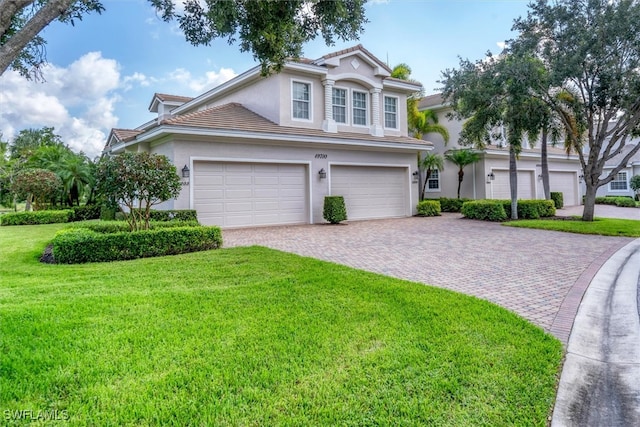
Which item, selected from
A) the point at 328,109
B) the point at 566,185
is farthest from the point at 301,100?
the point at 566,185

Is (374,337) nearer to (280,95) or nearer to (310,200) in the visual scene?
(310,200)

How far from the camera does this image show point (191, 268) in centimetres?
666

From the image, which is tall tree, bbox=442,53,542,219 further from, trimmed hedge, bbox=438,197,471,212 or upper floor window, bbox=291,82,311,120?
trimmed hedge, bbox=438,197,471,212

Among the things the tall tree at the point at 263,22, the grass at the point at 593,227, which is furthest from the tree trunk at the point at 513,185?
the tall tree at the point at 263,22

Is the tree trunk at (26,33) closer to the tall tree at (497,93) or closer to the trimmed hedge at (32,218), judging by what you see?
the tall tree at (497,93)

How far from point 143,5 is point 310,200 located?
9.29m

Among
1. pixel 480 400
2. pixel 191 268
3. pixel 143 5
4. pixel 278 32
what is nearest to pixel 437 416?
pixel 480 400

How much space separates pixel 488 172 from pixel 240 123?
14.8m

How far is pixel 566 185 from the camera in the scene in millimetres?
25422

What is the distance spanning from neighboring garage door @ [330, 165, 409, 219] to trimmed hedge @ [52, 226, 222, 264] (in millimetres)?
7952

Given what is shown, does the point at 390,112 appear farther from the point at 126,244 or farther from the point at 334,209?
the point at 126,244

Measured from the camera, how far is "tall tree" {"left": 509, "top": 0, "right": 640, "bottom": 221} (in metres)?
11.8

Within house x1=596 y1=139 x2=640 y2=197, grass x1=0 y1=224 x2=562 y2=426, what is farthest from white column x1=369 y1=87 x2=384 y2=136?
house x1=596 y1=139 x2=640 y2=197

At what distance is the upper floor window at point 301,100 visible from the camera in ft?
49.1
